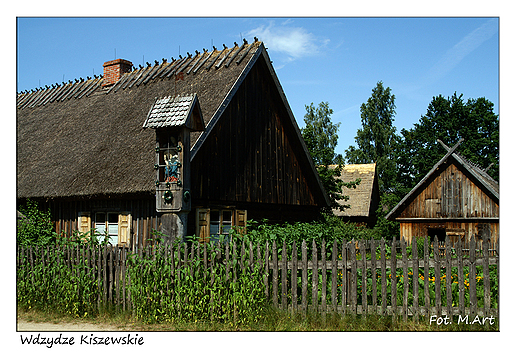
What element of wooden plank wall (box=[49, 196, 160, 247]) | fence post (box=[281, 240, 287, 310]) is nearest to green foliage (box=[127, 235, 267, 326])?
fence post (box=[281, 240, 287, 310])

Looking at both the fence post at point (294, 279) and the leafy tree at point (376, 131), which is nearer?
the fence post at point (294, 279)

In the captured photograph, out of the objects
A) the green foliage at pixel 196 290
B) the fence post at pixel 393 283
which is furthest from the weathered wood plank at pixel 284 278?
the fence post at pixel 393 283

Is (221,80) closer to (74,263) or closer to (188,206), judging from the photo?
(188,206)

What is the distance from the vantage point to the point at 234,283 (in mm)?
7512

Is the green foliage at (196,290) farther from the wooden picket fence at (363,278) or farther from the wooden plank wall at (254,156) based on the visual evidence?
the wooden plank wall at (254,156)

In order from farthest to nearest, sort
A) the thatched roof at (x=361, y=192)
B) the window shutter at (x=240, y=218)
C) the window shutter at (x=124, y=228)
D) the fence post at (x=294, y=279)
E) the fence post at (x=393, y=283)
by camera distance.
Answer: the thatched roof at (x=361, y=192) → the window shutter at (x=240, y=218) → the window shutter at (x=124, y=228) → the fence post at (x=294, y=279) → the fence post at (x=393, y=283)

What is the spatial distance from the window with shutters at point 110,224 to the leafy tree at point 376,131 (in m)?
39.2

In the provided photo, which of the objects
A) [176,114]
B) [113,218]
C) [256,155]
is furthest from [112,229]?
[176,114]

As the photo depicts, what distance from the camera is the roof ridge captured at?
14.6 m

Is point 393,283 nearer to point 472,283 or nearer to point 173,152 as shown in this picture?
point 472,283

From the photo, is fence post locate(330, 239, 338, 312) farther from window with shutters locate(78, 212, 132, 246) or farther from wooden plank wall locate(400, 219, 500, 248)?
wooden plank wall locate(400, 219, 500, 248)

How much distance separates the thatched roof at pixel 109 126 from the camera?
12.0 m

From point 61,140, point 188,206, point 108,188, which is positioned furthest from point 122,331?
point 61,140

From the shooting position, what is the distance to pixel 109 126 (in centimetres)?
1426
